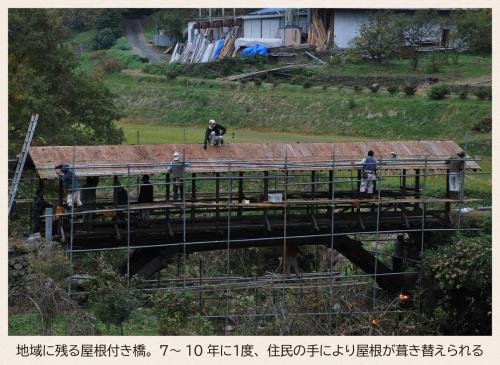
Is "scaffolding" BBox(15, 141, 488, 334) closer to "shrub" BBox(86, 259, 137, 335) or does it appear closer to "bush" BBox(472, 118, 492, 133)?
"shrub" BBox(86, 259, 137, 335)

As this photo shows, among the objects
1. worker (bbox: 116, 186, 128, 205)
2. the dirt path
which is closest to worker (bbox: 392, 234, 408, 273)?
worker (bbox: 116, 186, 128, 205)

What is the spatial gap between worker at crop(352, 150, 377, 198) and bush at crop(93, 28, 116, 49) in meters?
36.7

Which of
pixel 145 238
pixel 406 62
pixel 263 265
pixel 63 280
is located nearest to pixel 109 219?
pixel 145 238

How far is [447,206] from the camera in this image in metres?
24.2

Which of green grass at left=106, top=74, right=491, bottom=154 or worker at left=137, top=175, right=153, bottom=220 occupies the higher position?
green grass at left=106, top=74, right=491, bottom=154

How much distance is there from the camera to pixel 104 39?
5791cm

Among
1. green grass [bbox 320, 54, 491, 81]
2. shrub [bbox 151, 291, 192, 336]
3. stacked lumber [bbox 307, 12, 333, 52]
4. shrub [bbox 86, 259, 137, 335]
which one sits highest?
stacked lumber [bbox 307, 12, 333, 52]

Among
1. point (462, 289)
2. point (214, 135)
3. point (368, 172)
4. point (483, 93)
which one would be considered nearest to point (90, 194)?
point (214, 135)

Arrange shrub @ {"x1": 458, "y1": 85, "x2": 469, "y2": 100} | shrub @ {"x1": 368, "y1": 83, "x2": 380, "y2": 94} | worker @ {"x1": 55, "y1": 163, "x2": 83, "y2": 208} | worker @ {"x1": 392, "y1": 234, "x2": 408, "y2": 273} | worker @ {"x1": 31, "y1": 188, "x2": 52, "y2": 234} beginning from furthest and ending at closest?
shrub @ {"x1": 368, "y1": 83, "x2": 380, "y2": 94}, shrub @ {"x1": 458, "y1": 85, "x2": 469, "y2": 100}, worker @ {"x1": 392, "y1": 234, "x2": 408, "y2": 273}, worker @ {"x1": 31, "y1": 188, "x2": 52, "y2": 234}, worker @ {"x1": 55, "y1": 163, "x2": 83, "y2": 208}

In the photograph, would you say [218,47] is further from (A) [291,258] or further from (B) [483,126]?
(A) [291,258]

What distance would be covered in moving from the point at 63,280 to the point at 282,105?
24.2 meters

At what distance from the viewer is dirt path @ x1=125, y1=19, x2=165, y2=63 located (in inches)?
2208

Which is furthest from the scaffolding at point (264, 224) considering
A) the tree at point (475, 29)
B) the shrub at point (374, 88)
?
the tree at point (475, 29)

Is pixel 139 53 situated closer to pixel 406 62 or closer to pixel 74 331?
pixel 406 62
